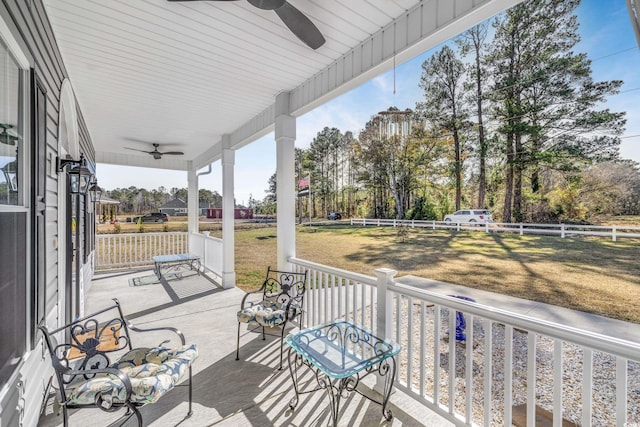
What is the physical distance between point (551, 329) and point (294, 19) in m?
2.24

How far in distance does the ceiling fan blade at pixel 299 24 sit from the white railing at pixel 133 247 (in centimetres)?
699

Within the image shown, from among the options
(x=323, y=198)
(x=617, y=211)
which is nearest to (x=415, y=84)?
(x=617, y=211)

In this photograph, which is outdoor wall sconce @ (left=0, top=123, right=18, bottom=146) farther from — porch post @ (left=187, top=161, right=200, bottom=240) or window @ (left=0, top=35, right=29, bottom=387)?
porch post @ (left=187, top=161, right=200, bottom=240)

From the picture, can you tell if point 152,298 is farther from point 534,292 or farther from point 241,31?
point 534,292

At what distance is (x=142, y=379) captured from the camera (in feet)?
5.17

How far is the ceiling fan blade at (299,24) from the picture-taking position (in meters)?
1.67

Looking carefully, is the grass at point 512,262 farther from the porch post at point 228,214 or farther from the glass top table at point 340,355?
the glass top table at point 340,355

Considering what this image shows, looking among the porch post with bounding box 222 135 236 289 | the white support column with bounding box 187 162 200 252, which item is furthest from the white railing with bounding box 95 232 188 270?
the porch post with bounding box 222 135 236 289

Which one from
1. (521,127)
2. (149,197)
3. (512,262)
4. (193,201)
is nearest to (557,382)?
(521,127)

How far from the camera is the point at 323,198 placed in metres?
7.45

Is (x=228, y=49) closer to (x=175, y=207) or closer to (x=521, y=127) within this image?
(x=521, y=127)

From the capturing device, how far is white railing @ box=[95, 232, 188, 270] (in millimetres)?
6824

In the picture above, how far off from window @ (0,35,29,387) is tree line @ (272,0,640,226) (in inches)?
136

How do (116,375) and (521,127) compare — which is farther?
(521,127)
